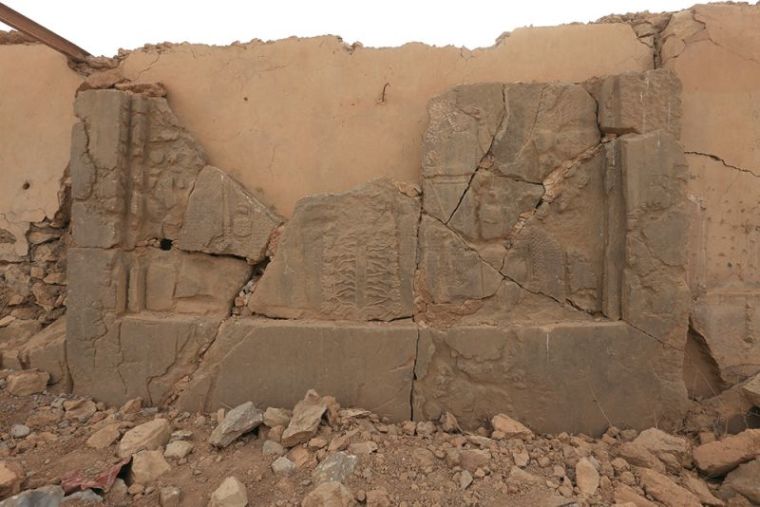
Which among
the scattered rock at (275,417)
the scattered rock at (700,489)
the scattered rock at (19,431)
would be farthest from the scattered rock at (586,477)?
the scattered rock at (19,431)

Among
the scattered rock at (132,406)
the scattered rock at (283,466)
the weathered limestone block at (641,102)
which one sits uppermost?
the weathered limestone block at (641,102)

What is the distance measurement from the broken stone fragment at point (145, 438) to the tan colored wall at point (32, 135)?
1.79 meters

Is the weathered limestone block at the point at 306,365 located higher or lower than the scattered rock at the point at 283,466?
higher

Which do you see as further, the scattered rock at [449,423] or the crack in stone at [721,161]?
the crack in stone at [721,161]

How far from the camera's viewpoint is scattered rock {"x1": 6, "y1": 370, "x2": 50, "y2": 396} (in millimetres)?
2707

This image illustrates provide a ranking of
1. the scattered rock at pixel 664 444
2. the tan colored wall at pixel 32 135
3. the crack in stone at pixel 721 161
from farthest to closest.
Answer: the tan colored wall at pixel 32 135, the crack in stone at pixel 721 161, the scattered rock at pixel 664 444

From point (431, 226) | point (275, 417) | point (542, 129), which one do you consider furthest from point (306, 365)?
point (542, 129)

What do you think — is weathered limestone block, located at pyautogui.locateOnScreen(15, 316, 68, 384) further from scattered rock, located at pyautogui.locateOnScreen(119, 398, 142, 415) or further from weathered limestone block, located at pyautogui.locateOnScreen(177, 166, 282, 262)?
weathered limestone block, located at pyautogui.locateOnScreen(177, 166, 282, 262)

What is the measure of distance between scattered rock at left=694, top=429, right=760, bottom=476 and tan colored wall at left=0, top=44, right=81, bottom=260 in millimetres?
4409

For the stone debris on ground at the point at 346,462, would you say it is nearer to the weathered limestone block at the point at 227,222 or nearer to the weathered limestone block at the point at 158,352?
the weathered limestone block at the point at 158,352

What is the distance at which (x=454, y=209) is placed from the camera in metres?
2.56

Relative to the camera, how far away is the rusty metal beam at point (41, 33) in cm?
258

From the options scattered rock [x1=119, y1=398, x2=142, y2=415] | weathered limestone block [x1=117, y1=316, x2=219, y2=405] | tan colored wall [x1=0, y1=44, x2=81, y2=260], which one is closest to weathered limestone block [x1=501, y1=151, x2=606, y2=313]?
weathered limestone block [x1=117, y1=316, x2=219, y2=405]

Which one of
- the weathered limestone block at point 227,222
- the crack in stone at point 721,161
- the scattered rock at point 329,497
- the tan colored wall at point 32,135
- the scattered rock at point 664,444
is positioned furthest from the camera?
the tan colored wall at point 32,135
